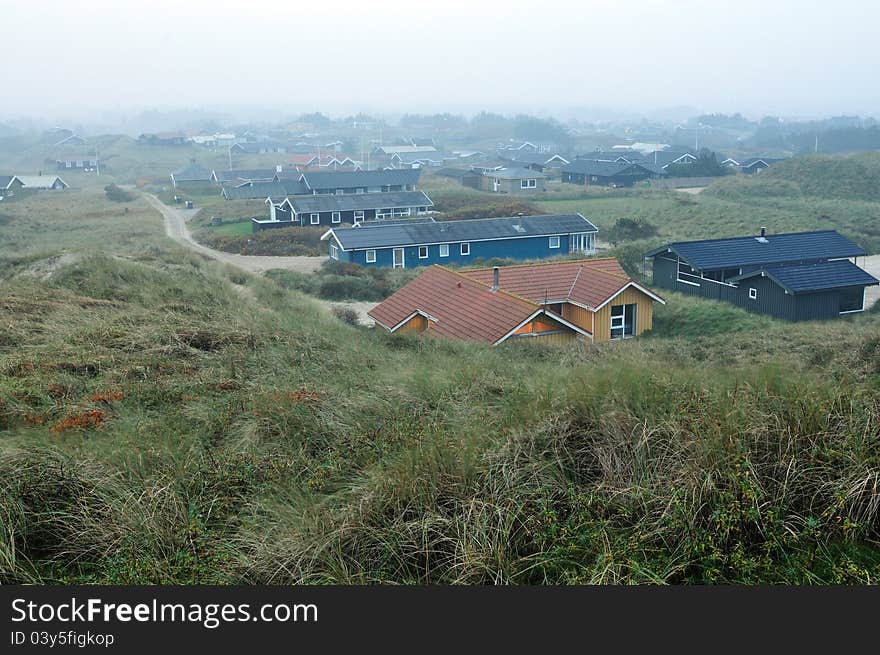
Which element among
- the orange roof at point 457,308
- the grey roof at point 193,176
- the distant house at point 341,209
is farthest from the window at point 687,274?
the grey roof at point 193,176

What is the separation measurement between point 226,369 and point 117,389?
152 cm

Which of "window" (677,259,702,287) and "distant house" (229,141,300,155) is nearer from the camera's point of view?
"window" (677,259,702,287)

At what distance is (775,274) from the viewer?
27922 millimetres

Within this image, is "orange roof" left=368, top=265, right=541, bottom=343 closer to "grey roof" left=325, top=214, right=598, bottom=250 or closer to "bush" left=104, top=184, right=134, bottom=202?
"grey roof" left=325, top=214, right=598, bottom=250

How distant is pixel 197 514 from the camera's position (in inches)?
191

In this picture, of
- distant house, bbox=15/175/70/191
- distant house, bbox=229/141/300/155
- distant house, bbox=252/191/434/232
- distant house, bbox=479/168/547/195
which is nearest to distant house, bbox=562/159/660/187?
distant house, bbox=479/168/547/195

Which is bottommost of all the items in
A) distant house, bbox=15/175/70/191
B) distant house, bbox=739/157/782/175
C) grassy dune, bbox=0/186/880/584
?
distant house, bbox=15/175/70/191

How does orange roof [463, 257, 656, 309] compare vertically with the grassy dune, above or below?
below

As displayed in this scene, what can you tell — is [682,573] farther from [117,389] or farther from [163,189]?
[163,189]

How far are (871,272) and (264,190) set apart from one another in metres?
49.5

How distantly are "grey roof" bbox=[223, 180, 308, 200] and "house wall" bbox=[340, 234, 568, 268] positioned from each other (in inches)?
1187

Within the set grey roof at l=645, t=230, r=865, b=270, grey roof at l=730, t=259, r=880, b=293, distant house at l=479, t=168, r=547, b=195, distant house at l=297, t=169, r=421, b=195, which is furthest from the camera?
distant house at l=479, t=168, r=547, b=195

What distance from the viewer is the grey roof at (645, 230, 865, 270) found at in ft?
100

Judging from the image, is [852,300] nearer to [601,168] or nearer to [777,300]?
[777,300]
